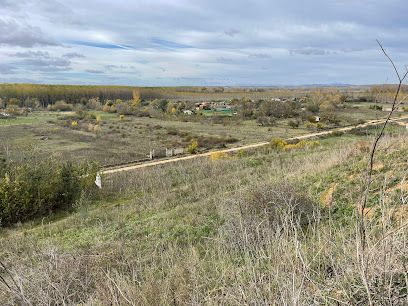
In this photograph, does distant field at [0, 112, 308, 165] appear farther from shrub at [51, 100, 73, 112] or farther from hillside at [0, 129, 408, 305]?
shrub at [51, 100, 73, 112]

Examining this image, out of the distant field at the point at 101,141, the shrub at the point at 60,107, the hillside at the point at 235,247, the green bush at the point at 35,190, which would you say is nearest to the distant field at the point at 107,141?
the distant field at the point at 101,141

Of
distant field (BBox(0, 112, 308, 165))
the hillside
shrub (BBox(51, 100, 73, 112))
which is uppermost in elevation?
A: shrub (BBox(51, 100, 73, 112))

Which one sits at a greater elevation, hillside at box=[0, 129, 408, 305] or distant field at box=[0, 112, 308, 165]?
hillside at box=[0, 129, 408, 305]

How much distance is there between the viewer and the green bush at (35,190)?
938cm

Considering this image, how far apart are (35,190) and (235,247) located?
9.92 metres

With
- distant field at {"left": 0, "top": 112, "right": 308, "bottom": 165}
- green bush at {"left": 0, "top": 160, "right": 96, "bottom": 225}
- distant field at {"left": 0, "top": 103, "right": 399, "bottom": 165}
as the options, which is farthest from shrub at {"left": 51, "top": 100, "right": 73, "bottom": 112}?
green bush at {"left": 0, "top": 160, "right": 96, "bottom": 225}

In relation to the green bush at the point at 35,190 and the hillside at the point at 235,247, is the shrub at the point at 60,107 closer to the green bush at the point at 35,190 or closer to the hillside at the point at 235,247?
the green bush at the point at 35,190

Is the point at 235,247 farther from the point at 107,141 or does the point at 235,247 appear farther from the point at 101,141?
the point at 101,141

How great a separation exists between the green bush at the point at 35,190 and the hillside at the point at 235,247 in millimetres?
871

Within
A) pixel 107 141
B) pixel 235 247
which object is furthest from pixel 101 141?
pixel 235 247

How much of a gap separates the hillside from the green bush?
0.87 metres

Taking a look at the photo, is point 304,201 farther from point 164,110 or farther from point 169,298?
point 164,110

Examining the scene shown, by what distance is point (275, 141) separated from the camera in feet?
74.9

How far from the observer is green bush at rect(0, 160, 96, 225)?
9.38m
